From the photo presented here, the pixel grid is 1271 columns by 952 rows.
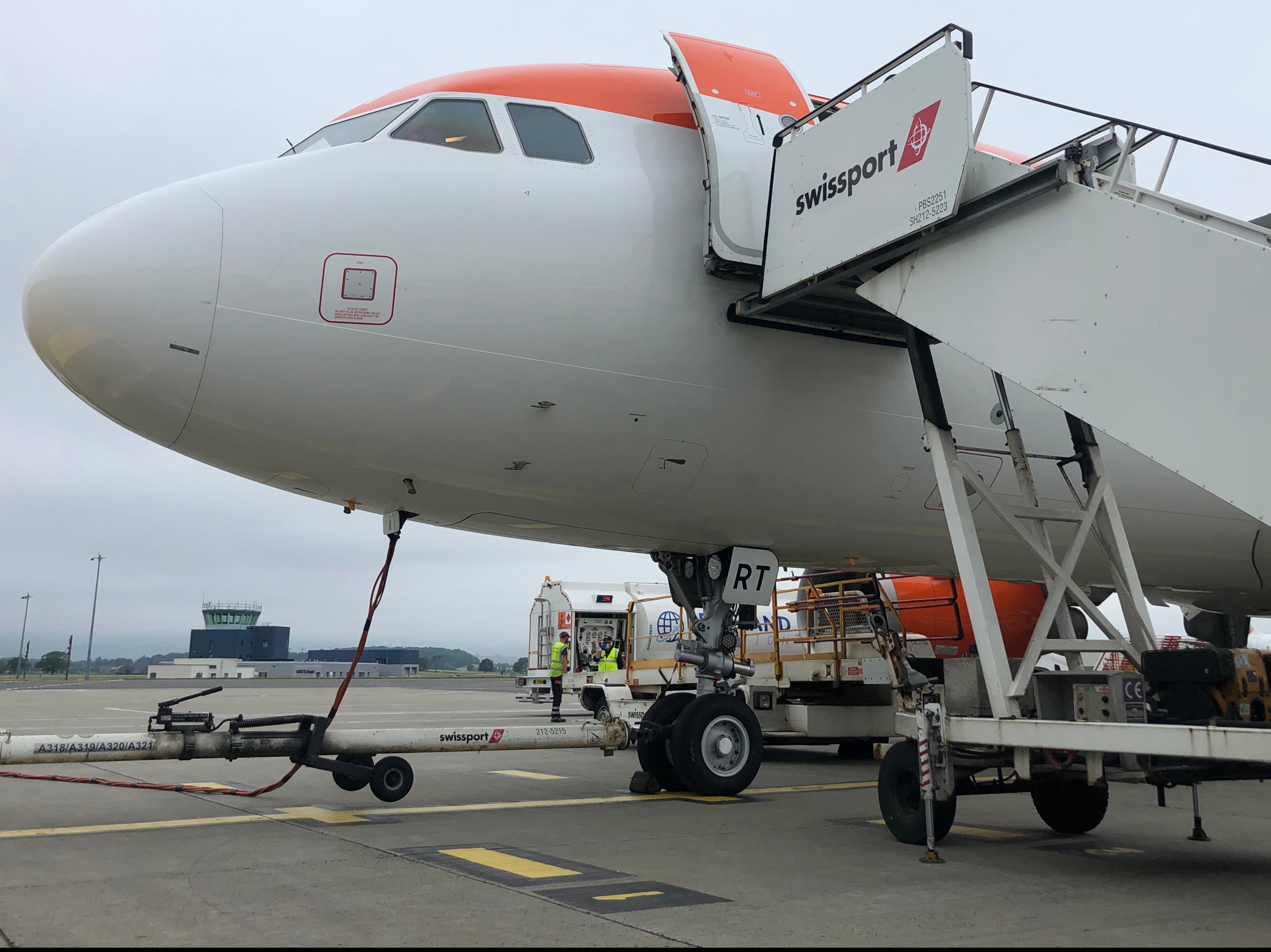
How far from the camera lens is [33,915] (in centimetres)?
476

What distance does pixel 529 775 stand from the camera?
450 inches

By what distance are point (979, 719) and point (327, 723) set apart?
4.62 meters

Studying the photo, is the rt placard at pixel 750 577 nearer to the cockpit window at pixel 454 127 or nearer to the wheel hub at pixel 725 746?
the wheel hub at pixel 725 746

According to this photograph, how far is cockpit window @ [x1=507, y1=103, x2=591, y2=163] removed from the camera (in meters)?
7.51

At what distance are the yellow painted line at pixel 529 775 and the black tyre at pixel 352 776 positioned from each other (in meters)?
2.89

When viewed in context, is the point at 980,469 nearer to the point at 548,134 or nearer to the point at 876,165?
the point at 876,165

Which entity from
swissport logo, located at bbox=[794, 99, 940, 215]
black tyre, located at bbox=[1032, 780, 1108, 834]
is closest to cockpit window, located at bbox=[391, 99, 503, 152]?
swissport logo, located at bbox=[794, 99, 940, 215]

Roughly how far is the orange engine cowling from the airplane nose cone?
33.8ft

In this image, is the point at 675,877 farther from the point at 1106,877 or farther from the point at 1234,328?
the point at 1234,328

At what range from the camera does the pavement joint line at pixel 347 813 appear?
7.27m

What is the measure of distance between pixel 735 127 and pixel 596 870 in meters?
5.28

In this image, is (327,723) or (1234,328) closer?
(1234,328)

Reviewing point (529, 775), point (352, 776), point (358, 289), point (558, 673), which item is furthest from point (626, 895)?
point (558, 673)

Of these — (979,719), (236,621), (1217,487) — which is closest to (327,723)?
(979,719)
